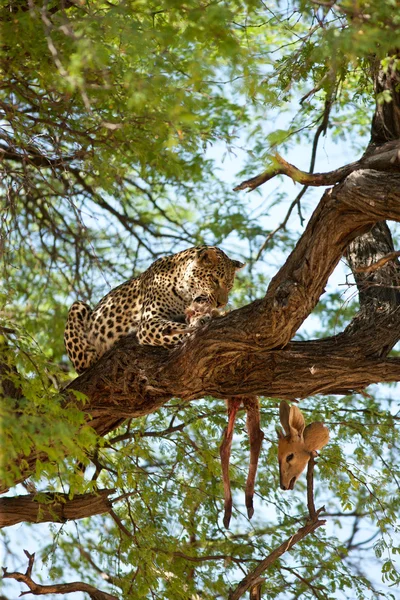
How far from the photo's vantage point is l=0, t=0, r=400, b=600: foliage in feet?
16.6

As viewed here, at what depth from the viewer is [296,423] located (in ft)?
20.0

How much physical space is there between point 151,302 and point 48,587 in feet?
7.47

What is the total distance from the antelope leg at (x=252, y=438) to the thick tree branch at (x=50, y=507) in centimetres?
103

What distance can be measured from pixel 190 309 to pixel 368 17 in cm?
269

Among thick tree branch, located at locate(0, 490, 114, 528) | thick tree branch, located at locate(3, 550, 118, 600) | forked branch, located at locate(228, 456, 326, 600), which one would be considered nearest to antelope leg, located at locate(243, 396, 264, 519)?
forked branch, located at locate(228, 456, 326, 600)

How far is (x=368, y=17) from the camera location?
16.0 feet

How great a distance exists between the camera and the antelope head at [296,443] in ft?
20.0

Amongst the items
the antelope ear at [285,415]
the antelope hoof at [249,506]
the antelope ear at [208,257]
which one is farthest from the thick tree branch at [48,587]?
the antelope ear at [208,257]

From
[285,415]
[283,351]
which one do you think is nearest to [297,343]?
[283,351]

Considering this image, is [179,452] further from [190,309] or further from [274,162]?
[274,162]

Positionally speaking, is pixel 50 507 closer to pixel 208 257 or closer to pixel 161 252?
pixel 208 257

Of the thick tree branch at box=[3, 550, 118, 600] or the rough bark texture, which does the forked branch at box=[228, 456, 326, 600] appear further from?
the thick tree branch at box=[3, 550, 118, 600]

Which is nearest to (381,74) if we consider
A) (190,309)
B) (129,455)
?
(190,309)

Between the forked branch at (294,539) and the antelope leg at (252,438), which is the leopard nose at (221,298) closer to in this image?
the antelope leg at (252,438)
